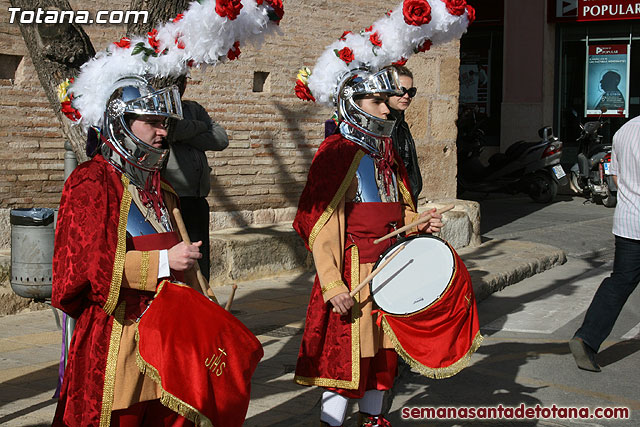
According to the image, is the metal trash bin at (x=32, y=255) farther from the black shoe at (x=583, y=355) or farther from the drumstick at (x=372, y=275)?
the black shoe at (x=583, y=355)

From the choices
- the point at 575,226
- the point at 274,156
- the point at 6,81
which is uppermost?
the point at 6,81

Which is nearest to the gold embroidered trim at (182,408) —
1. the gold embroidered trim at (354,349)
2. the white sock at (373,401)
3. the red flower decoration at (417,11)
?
the gold embroidered trim at (354,349)

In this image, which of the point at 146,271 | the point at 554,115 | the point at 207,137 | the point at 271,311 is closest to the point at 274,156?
the point at 271,311

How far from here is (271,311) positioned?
7422mm

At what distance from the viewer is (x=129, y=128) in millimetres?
3230

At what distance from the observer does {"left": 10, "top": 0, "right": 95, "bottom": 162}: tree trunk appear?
14.2 ft

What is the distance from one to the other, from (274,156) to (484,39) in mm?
11476

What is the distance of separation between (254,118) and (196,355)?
6386mm

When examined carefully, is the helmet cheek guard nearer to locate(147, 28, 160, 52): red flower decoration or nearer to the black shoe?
locate(147, 28, 160, 52): red flower decoration

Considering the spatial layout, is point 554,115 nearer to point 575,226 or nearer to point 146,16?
point 575,226

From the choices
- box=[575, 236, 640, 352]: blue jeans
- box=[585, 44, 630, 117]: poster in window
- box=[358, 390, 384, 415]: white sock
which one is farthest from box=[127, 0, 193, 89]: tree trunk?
box=[585, 44, 630, 117]: poster in window

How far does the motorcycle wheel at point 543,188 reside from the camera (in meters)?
15.9

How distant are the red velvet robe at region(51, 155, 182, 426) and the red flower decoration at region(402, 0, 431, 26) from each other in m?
1.85

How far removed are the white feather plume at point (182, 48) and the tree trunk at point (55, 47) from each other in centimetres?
65
